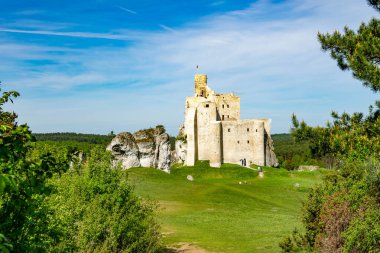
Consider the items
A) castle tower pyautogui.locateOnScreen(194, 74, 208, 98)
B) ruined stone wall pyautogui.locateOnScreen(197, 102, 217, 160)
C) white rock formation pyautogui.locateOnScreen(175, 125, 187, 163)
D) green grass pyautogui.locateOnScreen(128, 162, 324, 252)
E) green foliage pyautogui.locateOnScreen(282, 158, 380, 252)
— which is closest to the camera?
green foliage pyautogui.locateOnScreen(282, 158, 380, 252)

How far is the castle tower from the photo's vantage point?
8612 centimetres

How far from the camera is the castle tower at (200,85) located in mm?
86125

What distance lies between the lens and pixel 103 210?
20984mm

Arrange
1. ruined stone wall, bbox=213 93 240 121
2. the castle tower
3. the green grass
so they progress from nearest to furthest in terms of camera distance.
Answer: the green grass, ruined stone wall, bbox=213 93 240 121, the castle tower

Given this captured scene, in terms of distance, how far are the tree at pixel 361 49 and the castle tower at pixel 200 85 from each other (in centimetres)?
6455

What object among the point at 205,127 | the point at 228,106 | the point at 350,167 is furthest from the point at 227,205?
the point at 228,106

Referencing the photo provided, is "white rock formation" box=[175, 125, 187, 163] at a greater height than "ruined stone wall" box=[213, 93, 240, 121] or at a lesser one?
lesser

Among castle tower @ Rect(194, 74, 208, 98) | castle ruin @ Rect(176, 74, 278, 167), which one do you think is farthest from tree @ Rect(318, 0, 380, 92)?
castle tower @ Rect(194, 74, 208, 98)

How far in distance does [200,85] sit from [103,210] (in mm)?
66641

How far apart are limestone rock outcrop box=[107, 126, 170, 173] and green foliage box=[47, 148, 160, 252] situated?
4238 centimetres

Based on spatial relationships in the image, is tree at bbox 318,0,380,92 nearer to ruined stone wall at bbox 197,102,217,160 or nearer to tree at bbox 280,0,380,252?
tree at bbox 280,0,380,252

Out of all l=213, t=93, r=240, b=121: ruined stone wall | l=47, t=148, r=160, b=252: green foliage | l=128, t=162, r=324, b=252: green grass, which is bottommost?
l=128, t=162, r=324, b=252: green grass

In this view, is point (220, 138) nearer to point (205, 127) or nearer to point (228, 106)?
point (205, 127)

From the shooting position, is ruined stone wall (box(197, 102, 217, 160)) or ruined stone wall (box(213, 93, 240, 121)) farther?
ruined stone wall (box(213, 93, 240, 121))
